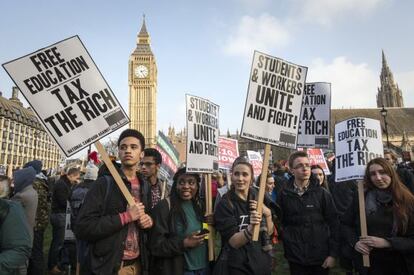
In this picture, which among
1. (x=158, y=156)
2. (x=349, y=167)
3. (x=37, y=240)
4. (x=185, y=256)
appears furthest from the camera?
(x=37, y=240)

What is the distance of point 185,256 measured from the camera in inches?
132

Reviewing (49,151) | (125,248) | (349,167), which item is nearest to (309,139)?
(349,167)

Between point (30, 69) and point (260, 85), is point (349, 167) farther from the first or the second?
point (30, 69)

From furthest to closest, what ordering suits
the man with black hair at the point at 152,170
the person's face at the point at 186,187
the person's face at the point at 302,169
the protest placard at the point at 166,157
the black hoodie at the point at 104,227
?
the protest placard at the point at 166,157, the man with black hair at the point at 152,170, the person's face at the point at 302,169, the person's face at the point at 186,187, the black hoodie at the point at 104,227

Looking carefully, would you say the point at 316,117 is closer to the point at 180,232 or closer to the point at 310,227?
the point at 310,227

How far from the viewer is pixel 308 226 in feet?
11.8

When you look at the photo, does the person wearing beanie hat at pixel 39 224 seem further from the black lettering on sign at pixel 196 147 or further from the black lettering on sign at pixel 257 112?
the black lettering on sign at pixel 257 112

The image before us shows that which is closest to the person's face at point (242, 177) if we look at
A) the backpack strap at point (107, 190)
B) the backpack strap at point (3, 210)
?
the backpack strap at point (107, 190)

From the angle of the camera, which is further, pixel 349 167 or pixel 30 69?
pixel 349 167

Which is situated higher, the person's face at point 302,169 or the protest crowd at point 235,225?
the person's face at point 302,169

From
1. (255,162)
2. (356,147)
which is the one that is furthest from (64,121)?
(255,162)

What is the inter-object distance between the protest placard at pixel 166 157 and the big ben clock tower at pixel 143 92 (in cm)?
7508

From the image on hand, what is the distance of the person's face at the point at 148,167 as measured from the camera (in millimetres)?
4512

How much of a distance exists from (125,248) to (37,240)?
3.39m
